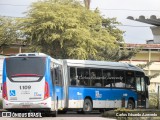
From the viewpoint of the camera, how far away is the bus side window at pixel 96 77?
3050 centimetres

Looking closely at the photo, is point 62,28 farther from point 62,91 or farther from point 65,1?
point 62,91

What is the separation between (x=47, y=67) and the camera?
2406 cm

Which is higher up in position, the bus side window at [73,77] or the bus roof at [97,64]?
the bus roof at [97,64]

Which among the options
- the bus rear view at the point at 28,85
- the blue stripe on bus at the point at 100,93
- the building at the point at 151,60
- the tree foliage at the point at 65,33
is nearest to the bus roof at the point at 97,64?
the blue stripe on bus at the point at 100,93

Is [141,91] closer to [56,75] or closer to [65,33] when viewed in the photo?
[56,75]

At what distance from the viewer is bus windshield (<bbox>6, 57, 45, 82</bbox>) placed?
2386 cm

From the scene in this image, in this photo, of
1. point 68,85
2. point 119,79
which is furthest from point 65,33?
point 68,85

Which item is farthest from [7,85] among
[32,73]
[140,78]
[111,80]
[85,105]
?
[140,78]

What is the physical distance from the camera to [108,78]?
31.7 m

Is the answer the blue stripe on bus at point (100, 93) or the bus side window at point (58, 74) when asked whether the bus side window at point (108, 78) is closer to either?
the blue stripe on bus at point (100, 93)

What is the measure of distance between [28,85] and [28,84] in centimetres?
5

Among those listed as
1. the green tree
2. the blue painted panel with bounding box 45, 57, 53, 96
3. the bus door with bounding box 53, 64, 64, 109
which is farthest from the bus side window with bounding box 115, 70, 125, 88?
the green tree

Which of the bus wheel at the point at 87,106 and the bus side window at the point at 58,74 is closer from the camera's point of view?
the bus side window at the point at 58,74

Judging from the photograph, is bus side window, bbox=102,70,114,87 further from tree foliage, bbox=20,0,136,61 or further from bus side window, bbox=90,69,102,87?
tree foliage, bbox=20,0,136,61
